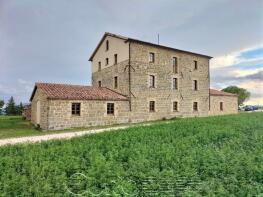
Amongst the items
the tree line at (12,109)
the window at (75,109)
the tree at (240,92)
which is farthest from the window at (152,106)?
the tree at (240,92)

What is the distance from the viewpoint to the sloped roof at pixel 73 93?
1733 centimetres

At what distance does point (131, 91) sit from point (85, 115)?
542cm

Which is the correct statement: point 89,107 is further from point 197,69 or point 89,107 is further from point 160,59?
point 197,69

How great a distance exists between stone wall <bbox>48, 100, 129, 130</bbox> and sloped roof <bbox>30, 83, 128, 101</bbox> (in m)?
0.33

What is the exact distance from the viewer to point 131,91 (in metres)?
21.6

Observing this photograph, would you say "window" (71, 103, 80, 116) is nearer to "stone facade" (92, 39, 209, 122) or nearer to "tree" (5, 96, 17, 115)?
"stone facade" (92, 39, 209, 122)

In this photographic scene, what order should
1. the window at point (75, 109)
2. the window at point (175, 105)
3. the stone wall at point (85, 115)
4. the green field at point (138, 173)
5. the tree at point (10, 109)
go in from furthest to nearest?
the tree at point (10, 109), the window at point (175, 105), the window at point (75, 109), the stone wall at point (85, 115), the green field at point (138, 173)

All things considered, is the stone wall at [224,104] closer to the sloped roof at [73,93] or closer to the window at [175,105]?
the window at [175,105]

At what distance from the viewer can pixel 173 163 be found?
5.81 meters

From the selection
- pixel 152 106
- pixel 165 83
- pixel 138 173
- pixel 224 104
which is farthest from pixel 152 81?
pixel 138 173

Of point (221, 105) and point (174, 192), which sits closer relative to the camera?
point (174, 192)

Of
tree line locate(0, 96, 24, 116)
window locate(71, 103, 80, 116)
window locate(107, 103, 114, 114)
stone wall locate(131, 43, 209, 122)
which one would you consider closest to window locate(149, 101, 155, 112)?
stone wall locate(131, 43, 209, 122)

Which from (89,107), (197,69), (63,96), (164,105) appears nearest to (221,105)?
(197,69)

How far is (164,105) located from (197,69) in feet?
25.0
